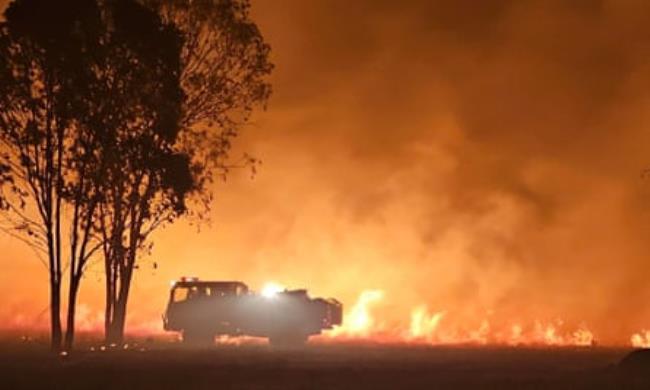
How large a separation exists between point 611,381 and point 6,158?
25.0 metres

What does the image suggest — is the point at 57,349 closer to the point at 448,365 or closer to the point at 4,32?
the point at 4,32

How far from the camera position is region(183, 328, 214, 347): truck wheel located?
5369 centimetres

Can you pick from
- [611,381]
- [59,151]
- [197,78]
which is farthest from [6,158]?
[611,381]

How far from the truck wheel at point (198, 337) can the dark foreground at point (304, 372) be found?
12445mm

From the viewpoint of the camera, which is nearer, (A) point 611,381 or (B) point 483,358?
(A) point 611,381

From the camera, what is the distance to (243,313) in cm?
5322

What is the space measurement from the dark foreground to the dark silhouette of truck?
1146 centimetres

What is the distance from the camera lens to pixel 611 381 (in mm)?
27469

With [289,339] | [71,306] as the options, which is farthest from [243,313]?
[71,306]

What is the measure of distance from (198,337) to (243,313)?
2.64m

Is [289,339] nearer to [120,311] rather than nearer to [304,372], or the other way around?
[120,311]

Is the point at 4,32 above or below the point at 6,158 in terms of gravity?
above

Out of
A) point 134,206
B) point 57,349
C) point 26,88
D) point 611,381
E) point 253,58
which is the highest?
point 253,58

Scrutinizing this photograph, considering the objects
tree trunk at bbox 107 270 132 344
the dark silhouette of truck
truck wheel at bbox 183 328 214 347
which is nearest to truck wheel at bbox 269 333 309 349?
the dark silhouette of truck
